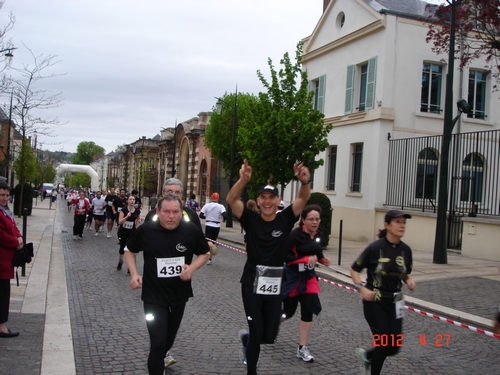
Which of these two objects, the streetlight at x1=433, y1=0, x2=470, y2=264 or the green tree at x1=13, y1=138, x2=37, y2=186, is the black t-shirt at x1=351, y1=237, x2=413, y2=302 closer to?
the streetlight at x1=433, y1=0, x2=470, y2=264

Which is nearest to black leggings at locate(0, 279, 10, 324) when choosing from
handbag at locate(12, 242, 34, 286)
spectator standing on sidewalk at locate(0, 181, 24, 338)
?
spectator standing on sidewalk at locate(0, 181, 24, 338)

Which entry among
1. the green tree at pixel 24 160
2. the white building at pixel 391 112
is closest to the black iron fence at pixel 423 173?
the white building at pixel 391 112

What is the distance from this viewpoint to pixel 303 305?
5.81 m

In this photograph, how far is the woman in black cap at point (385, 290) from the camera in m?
4.64

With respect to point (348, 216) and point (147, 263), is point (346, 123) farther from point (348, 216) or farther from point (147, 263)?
point (147, 263)

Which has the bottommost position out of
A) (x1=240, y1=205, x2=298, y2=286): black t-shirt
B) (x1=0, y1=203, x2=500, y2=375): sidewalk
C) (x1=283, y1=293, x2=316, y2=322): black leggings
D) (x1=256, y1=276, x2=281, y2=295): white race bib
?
(x1=0, y1=203, x2=500, y2=375): sidewalk

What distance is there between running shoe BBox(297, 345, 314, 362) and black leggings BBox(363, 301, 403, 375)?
1.01 meters

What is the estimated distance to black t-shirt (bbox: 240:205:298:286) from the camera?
4844 millimetres

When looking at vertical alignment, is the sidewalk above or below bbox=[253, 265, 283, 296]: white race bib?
below

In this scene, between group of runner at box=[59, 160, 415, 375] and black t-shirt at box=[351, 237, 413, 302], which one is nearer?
group of runner at box=[59, 160, 415, 375]

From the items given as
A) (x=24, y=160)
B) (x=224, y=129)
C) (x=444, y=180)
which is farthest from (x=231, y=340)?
(x=224, y=129)

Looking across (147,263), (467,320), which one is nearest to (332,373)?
(147,263)

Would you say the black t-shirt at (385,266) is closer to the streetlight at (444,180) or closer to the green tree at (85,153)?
the streetlight at (444,180)

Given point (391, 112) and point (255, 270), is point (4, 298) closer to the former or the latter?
point (255, 270)
